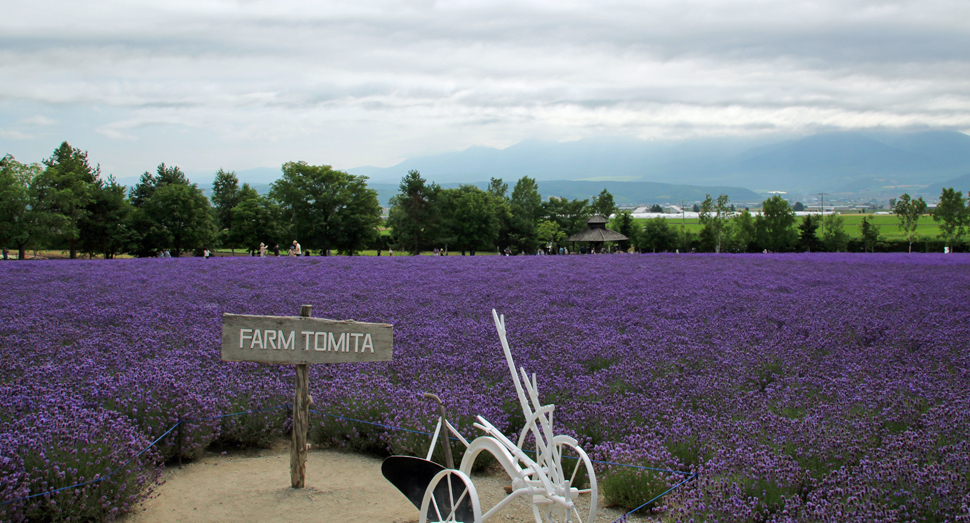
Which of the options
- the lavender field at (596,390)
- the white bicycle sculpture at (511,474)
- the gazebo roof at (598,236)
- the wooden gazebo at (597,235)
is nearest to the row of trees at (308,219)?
the wooden gazebo at (597,235)

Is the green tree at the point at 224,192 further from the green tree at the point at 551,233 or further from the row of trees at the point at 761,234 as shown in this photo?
the row of trees at the point at 761,234

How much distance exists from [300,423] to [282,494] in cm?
53

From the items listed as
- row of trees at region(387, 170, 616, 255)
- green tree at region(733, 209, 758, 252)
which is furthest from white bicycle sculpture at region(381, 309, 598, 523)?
green tree at region(733, 209, 758, 252)

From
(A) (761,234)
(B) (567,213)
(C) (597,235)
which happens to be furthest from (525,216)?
(C) (597,235)

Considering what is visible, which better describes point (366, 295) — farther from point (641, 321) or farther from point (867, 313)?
point (867, 313)

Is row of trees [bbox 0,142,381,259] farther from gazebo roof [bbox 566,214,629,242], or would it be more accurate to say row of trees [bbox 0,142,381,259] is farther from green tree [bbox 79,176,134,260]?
gazebo roof [bbox 566,214,629,242]

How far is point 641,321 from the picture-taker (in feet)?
30.8

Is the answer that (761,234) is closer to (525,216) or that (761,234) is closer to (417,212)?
(525,216)

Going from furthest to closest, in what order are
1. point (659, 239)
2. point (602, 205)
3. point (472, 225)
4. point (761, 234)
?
point (602, 205) < point (659, 239) < point (472, 225) < point (761, 234)

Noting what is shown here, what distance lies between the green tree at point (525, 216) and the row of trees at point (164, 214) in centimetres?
2056

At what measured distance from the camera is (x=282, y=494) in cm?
448

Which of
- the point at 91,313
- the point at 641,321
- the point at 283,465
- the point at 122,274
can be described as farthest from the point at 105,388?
the point at 122,274

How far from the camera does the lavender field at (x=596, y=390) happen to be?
3713mm

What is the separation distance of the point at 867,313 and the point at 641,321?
12.3ft
